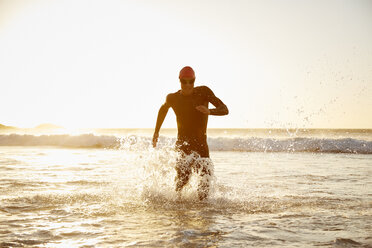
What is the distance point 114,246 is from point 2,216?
2193mm

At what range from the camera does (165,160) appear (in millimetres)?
6141

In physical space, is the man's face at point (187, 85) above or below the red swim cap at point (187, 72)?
below

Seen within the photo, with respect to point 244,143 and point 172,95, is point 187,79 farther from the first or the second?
point 244,143

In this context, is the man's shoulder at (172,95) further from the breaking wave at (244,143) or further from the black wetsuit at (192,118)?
the breaking wave at (244,143)

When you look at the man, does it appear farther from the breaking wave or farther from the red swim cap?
the breaking wave

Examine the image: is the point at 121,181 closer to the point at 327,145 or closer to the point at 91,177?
the point at 91,177

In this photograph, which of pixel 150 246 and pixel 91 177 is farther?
pixel 91 177

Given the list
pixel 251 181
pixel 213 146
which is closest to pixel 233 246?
pixel 251 181

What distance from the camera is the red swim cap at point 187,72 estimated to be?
16.5ft

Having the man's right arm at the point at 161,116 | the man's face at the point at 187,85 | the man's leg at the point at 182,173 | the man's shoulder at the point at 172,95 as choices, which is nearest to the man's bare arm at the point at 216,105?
the man's face at the point at 187,85

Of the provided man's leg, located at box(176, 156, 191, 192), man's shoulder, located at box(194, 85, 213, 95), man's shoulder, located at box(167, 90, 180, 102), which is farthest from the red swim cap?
man's leg, located at box(176, 156, 191, 192)

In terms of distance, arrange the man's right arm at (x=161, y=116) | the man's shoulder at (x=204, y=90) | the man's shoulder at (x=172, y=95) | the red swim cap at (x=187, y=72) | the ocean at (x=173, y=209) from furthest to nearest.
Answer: the man's right arm at (x=161, y=116) → the man's shoulder at (x=172, y=95) → the man's shoulder at (x=204, y=90) → the red swim cap at (x=187, y=72) → the ocean at (x=173, y=209)

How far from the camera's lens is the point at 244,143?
23969mm

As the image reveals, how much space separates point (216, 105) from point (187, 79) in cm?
57
